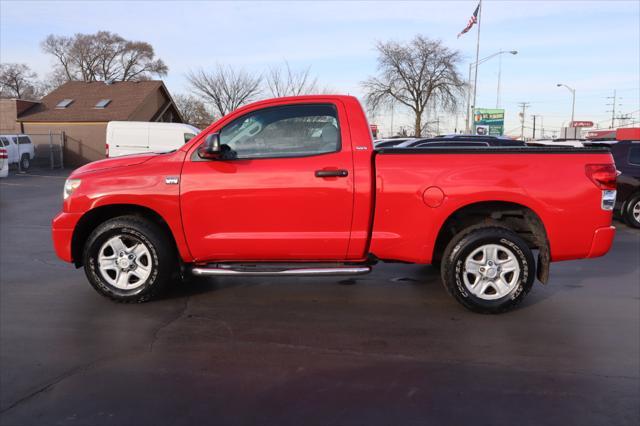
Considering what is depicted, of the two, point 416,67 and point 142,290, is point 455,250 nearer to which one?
point 142,290

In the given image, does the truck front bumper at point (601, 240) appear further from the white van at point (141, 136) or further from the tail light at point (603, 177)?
the white van at point (141, 136)

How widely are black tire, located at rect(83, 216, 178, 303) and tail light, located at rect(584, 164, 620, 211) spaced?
A: 3913 millimetres

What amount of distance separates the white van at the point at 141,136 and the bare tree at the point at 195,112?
14.4m

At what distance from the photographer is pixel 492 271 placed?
4.69 metres

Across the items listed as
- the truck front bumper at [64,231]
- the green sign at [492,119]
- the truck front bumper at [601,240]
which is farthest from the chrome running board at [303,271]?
the green sign at [492,119]

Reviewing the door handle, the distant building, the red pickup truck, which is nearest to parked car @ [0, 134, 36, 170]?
the distant building

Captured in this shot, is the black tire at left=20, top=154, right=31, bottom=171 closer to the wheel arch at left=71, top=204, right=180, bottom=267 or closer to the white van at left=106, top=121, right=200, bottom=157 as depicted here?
the white van at left=106, top=121, right=200, bottom=157

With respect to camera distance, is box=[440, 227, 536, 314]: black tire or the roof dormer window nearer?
box=[440, 227, 536, 314]: black tire

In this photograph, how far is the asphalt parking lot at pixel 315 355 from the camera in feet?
10.0

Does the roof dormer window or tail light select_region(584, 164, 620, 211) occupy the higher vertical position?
the roof dormer window

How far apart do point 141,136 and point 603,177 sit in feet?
69.0

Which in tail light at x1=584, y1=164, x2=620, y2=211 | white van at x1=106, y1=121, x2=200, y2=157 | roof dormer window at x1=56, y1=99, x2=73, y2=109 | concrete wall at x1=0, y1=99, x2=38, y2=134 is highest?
roof dormer window at x1=56, y1=99, x2=73, y2=109

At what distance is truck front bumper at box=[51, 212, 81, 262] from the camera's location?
485 cm

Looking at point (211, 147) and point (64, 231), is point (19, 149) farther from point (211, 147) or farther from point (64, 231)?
point (211, 147)
